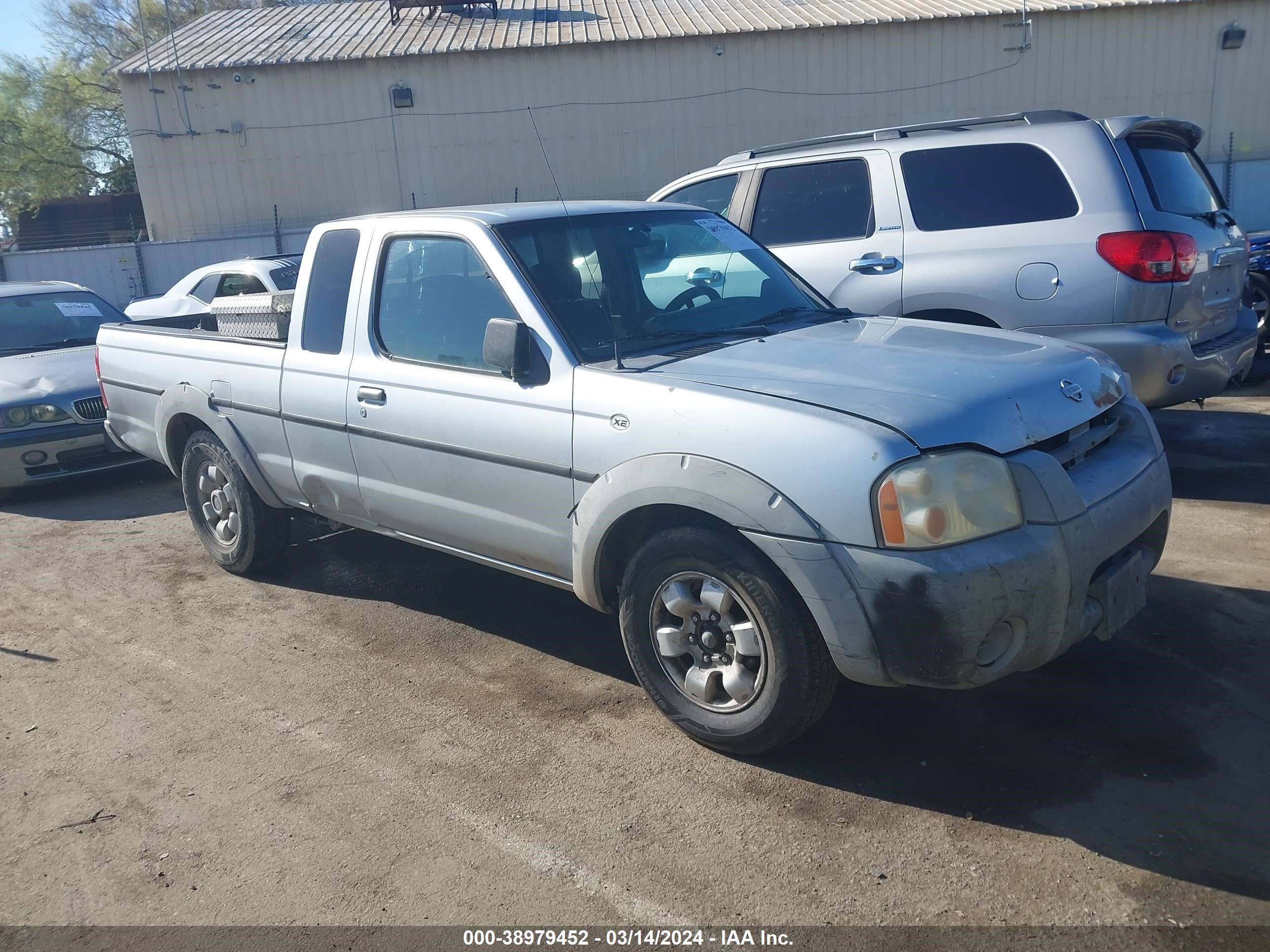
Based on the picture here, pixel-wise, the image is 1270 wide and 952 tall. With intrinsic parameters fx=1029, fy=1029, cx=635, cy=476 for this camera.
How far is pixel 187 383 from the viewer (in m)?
5.62

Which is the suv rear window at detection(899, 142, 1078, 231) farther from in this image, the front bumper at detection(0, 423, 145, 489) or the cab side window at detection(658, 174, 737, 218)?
the front bumper at detection(0, 423, 145, 489)

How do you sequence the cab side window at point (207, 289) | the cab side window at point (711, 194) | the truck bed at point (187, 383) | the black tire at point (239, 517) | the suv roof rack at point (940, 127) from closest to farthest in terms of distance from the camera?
the truck bed at point (187, 383)
the black tire at point (239, 517)
the suv roof rack at point (940, 127)
the cab side window at point (711, 194)
the cab side window at point (207, 289)

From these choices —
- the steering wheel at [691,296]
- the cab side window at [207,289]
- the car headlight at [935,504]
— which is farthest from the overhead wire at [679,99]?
the car headlight at [935,504]

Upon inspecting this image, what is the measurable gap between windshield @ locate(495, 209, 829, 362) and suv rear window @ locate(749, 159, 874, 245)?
1827 mm

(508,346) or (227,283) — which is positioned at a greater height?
(508,346)

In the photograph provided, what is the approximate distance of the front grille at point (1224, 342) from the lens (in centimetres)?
580

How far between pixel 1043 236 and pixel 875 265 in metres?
0.97

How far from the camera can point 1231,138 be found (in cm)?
2291

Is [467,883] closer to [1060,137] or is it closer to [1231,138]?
[1060,137]

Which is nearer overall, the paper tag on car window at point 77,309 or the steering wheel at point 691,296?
the steering wheel at point 691,296

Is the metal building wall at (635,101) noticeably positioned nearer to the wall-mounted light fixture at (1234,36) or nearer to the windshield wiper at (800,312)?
the wall-mounted light fixture at (1234,36)

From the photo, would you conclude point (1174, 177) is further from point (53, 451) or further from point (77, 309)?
point (77, 309)

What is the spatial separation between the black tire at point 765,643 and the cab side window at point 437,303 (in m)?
1.12

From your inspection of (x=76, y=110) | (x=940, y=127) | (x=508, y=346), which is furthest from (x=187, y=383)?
(x=76, y=110)
